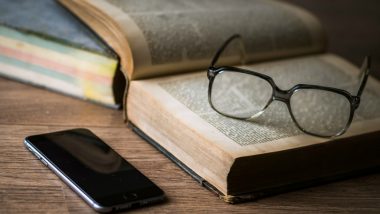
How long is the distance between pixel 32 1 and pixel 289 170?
1.63 feet

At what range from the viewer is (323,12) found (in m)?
1.36

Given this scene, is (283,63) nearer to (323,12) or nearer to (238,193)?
(238,193)

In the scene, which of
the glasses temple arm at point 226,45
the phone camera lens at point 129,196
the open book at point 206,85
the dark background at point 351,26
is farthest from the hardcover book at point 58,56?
the dark background at point 351,26

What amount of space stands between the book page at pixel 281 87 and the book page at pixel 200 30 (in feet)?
0.07

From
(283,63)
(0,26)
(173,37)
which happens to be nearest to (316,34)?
(283,63)

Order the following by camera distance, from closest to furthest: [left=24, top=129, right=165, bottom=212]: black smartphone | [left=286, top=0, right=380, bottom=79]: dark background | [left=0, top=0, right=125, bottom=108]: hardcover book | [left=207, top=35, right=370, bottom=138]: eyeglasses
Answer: [left=24, top=129, right=165, bottom=212]: black smartphone
[left=207, top=35, right=370, bottom=138]: eyeglasses
[left=0, top=0, right=125, bottom=108]: hardcover book
[left=286, top=0, right=380, bottom=79]: dark background

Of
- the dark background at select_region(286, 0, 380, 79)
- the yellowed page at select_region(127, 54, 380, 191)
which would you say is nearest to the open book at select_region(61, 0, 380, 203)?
the yellowed page at select_region(127, 54, 380, 191)

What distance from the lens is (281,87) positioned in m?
0.81

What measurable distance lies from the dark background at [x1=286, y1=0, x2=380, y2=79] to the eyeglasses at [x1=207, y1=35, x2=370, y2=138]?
0.29 meters

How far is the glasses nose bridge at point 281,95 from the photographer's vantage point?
719mm

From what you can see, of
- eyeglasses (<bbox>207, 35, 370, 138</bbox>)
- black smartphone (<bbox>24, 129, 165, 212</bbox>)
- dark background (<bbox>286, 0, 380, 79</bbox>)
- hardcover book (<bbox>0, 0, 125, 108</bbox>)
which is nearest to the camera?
black smartphone (<bbox>24, 129, 165, 212</bbox>)

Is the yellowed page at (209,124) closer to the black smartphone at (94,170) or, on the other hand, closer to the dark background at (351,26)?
the black smartphone at (94,170)

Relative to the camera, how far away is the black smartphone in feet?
1.94

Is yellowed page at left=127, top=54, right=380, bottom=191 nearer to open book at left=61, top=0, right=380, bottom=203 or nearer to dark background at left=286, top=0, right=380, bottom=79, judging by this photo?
open book at left=61, top=0, right=380, bottom=203
